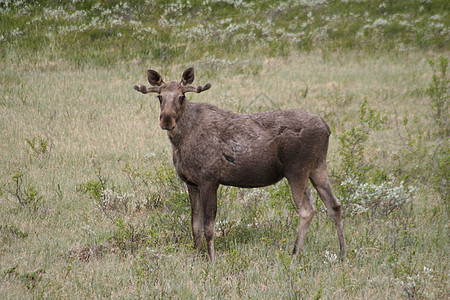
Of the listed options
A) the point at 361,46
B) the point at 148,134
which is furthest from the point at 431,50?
the point at 148,134

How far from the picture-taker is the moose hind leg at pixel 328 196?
21.3ft

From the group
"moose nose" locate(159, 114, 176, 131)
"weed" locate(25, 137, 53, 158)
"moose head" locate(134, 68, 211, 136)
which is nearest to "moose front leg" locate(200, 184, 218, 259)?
"moose head" locate(134, 68, 211, 136)

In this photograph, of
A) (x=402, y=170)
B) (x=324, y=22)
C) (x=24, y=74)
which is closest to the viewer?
(x=402, y=170)

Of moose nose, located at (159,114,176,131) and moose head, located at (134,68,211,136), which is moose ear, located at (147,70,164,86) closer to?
moose head, located at (134,68,211,136)

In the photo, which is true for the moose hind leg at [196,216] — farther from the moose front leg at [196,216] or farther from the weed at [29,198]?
the weed at [29,198]

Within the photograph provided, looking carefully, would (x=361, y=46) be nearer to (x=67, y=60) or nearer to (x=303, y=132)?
(x=67, y=60)

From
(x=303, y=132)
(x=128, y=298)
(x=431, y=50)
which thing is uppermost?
(x=303, y=132)

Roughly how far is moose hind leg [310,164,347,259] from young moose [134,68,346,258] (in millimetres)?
181

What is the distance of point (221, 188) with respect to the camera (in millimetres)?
7859

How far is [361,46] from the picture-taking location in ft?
73.3

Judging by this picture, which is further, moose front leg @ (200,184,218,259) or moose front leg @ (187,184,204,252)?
moose front leg @ (187,184,204,252)

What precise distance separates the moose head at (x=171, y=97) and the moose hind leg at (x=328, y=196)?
205 centimetres

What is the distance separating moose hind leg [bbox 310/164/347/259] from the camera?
649cm

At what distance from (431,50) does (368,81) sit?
7.17m
